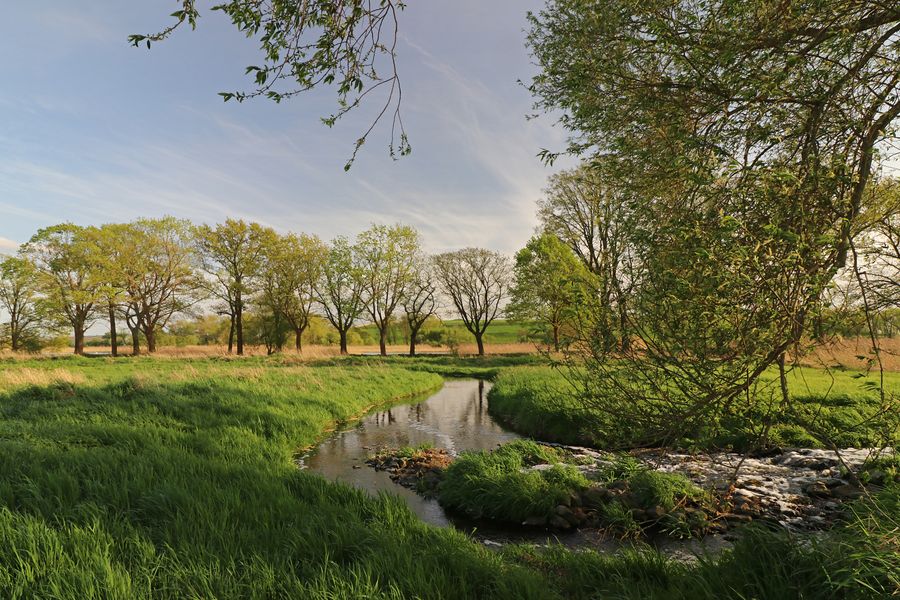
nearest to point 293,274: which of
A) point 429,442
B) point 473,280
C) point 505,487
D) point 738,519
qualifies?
point 473,280

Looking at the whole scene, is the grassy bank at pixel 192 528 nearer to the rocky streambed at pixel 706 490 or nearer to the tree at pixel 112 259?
the rocky streambed at pixel 706 490

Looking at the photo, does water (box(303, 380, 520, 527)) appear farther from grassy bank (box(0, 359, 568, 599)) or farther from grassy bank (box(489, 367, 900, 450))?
grassy bank (box(0, 359, 568, 599))

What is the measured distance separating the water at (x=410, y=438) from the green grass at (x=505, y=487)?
534 mm

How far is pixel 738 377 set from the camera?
13.8 feet

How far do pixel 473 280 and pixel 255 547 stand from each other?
45.6m

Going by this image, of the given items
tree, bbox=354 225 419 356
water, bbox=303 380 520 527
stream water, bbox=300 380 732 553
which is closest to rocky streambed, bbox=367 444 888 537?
stream water, bbox=300 380 732 553

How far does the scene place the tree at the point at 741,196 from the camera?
3.72 meters

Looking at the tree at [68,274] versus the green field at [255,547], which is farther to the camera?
the tree at [68,274]

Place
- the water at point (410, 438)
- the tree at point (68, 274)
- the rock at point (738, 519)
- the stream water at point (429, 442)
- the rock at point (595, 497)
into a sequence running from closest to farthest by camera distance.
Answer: the rock at point (738, 519)
the stream water at point (429, 442)
the rock at point (595, 497)
the water at point (410, 438)
the tree at point (68, 274)

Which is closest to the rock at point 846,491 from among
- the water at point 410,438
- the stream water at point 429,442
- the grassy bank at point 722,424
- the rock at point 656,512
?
the grassy bank at point 722,424

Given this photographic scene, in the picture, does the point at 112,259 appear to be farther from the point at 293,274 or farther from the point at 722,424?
the point at 722,424

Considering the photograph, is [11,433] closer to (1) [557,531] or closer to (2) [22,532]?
(2) [22,532]

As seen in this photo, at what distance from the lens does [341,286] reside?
46469 mm

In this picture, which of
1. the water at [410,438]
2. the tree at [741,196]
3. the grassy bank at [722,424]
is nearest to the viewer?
the tree at [741,196]
